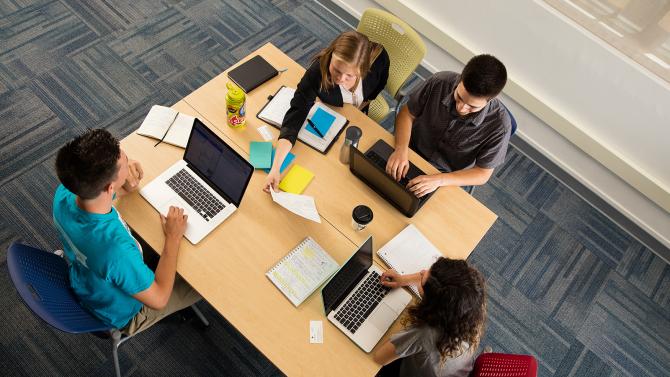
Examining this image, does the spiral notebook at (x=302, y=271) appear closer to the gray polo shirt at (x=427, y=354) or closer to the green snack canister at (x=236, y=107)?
the gray polo shirt at (x=427, y=354)

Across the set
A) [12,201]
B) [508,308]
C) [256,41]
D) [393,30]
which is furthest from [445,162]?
[12,201]

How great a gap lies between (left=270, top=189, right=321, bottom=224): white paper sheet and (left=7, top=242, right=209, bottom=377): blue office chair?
2.80 feet

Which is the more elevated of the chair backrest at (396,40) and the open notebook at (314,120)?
the chair backrest at (396,40)

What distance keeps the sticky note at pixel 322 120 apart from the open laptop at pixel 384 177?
240mm

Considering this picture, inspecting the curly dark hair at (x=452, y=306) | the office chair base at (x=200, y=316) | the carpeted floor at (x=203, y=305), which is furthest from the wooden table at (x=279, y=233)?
the carpeted floor at (x=203, y=305)

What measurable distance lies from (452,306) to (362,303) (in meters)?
0.46

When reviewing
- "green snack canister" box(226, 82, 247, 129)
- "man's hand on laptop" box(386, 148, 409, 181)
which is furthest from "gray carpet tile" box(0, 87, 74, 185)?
"man's hand on laptop" box(386, 148, 409, 181)

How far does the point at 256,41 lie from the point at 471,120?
209 cm

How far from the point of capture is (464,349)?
1.81 meters

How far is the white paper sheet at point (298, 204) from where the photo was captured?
218cm

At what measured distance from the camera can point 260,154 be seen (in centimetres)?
234

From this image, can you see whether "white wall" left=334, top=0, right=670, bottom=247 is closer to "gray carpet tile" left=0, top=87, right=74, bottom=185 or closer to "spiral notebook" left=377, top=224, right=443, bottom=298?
"spiral notebook" left=377, top=224, right=443, bottom=298

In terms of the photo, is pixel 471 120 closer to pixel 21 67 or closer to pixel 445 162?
pixel 445 162

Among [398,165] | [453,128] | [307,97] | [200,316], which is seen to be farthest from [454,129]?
[200,316]
